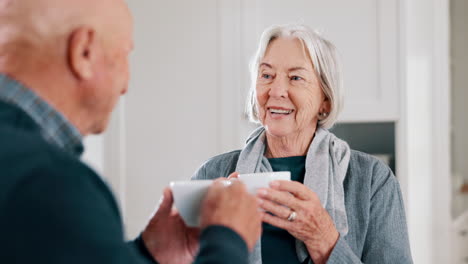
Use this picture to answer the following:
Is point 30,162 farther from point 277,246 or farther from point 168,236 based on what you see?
point 277,246

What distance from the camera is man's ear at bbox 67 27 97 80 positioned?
0.72m

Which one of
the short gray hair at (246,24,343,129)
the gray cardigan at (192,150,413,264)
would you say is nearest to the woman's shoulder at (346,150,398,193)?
the gray cardigan at (192,150,413,264)

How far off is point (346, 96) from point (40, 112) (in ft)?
6.32

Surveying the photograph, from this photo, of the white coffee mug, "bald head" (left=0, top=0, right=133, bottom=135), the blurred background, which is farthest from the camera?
the blurred background

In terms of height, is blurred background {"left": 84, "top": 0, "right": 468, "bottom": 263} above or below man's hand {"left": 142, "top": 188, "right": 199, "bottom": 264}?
above

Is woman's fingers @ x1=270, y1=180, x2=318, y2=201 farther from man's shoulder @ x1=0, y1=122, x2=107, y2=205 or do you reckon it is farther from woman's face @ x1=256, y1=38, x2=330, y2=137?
man's shoulder @ x1=0, y1=122, x2=107, y2=205

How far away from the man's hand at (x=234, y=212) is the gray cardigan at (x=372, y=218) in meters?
0.56

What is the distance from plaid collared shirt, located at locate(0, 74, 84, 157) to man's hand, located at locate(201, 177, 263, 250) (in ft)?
0.78

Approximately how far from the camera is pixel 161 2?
8.81 feet

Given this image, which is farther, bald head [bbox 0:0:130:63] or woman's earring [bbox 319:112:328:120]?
woman's earring [bbox 319:112:328:120]

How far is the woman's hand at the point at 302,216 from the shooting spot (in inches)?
49.3

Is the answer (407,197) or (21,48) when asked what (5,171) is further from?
(407,197)

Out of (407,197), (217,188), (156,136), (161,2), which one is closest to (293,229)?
(217,188)

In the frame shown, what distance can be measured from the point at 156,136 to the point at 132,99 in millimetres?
213
